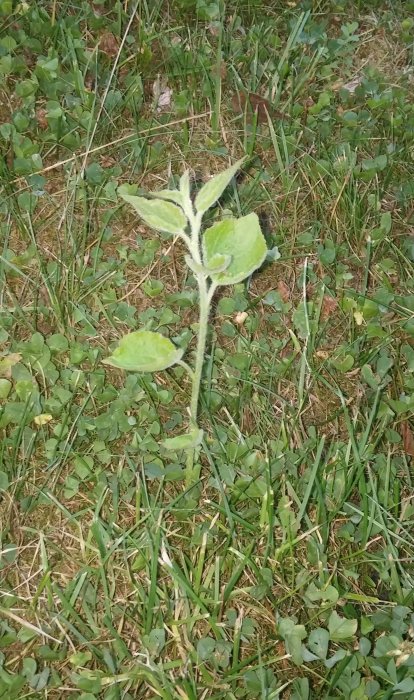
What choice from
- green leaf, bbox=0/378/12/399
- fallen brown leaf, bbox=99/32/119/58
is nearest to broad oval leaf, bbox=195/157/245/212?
green leaf, bbox=0/378/12/399

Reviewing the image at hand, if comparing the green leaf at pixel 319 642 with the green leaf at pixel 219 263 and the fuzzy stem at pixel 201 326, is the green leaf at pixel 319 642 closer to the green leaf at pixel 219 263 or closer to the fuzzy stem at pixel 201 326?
the fuzzy stem at pixel 201 326

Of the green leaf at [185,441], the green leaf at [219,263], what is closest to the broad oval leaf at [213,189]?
the green leaf at [219,263]

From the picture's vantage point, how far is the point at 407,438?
7.02ft

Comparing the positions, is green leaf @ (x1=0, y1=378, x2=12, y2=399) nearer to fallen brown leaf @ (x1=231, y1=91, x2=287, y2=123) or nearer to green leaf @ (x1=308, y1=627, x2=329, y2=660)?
green leaf @ (x1=308, y1=627, x2=329, y2=660)

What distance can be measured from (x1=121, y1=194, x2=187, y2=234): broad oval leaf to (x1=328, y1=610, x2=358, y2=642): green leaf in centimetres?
93

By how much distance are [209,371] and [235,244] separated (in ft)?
1.72

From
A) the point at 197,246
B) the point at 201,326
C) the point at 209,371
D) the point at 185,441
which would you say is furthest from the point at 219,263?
the point at 209,371

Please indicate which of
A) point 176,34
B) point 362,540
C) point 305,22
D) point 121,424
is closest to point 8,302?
point 121,424

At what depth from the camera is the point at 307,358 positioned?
2234mm

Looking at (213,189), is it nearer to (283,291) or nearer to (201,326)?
(201,326)

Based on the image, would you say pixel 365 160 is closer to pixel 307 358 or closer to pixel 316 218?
pixel 316 218

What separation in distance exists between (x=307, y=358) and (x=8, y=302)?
0.87 metres

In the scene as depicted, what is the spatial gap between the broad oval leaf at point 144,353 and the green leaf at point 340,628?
2.23 ft

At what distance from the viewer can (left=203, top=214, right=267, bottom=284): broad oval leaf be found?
5.45 feet
